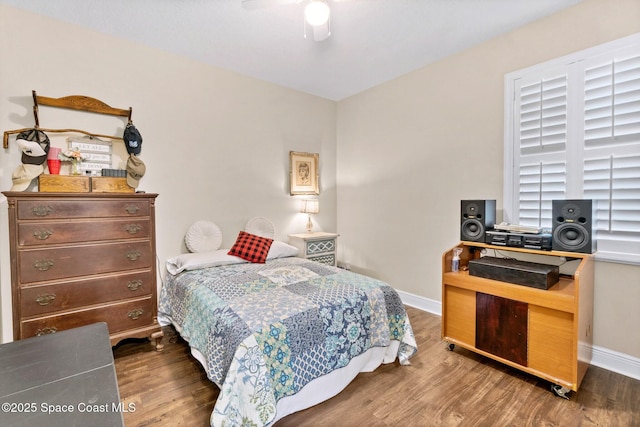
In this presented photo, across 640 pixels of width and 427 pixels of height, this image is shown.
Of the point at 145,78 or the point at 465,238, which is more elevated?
the point at 145,78

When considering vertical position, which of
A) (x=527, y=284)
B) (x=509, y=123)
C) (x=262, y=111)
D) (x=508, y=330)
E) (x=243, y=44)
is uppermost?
(x=243, y=44)

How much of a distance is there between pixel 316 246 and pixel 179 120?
2.12m

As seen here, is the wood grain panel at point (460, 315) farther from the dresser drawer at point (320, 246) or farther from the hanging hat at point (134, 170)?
the hanging hat at point (134, 170)

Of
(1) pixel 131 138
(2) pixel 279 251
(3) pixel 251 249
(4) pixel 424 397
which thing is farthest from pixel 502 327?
(1) pixel 131 138

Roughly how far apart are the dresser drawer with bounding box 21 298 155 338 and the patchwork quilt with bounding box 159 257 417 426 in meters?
0.25

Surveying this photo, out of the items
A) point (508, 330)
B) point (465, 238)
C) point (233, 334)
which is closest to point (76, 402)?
point (233, 334)

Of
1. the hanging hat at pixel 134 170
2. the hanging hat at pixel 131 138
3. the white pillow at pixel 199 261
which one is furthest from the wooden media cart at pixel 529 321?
the hanging hat at pixel 131 138

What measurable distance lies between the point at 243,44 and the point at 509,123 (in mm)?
2584

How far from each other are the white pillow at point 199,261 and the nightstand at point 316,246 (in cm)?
91

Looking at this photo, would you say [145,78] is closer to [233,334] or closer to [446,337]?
[233,334]

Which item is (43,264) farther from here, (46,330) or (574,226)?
(574,226)

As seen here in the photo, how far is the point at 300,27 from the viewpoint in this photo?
2.53m

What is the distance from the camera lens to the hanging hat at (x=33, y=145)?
2.19 m

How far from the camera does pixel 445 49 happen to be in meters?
2.92
